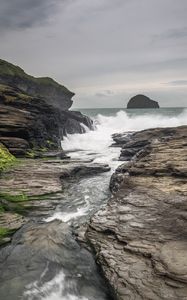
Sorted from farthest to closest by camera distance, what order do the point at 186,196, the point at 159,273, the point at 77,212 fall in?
1. the point at 77,212
2. the point at 186,196
3. the point at 159,273

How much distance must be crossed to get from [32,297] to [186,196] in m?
8.38

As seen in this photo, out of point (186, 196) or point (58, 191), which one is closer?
→ point (186, 196)

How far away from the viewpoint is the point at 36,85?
9419 centimetres

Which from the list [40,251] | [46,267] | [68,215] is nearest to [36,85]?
[68,215]

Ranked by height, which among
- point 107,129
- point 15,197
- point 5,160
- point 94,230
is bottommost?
point 94,230

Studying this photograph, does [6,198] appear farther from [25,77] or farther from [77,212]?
[25,77]

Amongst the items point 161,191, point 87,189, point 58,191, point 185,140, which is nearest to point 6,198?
point 58,191

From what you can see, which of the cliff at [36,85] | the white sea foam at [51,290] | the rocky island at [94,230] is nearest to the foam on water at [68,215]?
the rocky island at [94,230]

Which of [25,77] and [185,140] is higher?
[25,77]

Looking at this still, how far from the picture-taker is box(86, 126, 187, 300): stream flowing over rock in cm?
1049

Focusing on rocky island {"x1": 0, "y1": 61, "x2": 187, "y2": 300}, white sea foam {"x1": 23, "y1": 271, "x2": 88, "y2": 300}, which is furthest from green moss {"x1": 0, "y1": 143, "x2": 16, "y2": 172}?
white sea foam {"x1": 23, "y1": 271, "x2": 88, "y2": 300}

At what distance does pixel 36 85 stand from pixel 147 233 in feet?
282

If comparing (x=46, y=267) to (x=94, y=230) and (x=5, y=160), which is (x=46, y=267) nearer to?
(x=94, y=230)

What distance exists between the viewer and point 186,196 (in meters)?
15.5
